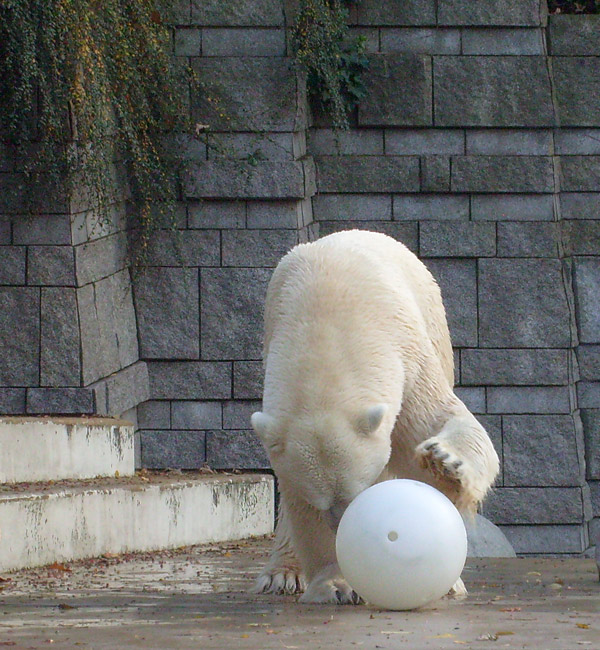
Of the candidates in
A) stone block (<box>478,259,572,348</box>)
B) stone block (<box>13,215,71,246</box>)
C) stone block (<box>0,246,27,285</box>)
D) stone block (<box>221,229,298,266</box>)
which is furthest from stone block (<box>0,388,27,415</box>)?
stone block (<box>478,259,572,348</box>)

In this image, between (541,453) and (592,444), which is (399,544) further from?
(592,444)

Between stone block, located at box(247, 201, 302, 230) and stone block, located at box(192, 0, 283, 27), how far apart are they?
1086 mm

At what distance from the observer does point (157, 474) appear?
26.6 ft

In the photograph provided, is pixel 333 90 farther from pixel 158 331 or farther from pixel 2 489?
pixel 2 489

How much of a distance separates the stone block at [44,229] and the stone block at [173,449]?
159cm

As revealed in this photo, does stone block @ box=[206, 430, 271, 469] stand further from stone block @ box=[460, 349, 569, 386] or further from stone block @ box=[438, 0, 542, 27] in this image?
stone block @ box=[438, 0, 542, 27]

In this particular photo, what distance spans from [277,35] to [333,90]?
1.56 feet

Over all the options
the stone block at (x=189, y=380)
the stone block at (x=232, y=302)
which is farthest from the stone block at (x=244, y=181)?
the stone block at (x=189, y=380)

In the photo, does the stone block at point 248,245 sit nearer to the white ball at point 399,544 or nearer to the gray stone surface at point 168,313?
the gray stone surface at point 168,313

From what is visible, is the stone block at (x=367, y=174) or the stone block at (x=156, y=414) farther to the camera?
the stone block at (x=367, y=174)

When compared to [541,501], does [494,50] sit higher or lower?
higher

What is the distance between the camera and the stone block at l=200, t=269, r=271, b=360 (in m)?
8.29

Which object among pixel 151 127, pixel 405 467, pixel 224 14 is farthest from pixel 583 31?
pixel 405 467

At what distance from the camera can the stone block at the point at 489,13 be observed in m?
8.63
